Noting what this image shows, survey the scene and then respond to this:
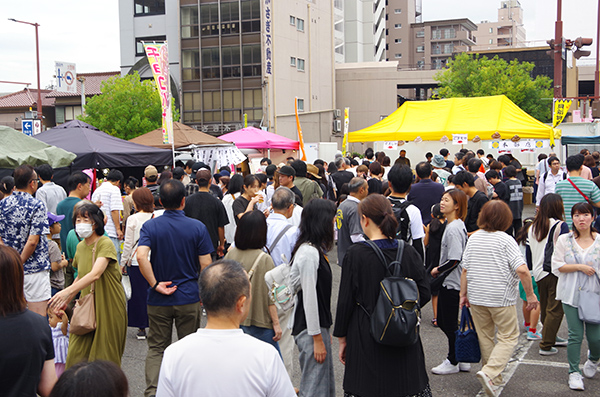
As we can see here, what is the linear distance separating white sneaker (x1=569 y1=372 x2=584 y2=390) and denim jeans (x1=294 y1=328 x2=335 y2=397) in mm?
2409

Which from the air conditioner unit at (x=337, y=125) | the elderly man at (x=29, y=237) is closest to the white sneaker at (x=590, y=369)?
the elderly man at (x=29, y=237)

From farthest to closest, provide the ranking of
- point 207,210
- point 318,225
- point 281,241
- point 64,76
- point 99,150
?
point 64,76 < point 99,150 < point 207,210 < point 281,241 < point 318,225

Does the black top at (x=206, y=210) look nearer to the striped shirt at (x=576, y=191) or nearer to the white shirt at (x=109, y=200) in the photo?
the white shirt at (x=109, y=200)

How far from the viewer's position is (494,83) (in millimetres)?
47281

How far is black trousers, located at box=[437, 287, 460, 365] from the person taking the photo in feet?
17.7

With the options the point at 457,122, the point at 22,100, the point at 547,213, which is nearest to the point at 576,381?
the point at 547,213

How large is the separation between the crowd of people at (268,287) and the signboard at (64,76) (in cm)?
2532

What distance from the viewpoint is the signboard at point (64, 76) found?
30.1 m

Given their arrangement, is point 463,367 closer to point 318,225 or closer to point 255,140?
point 318,225

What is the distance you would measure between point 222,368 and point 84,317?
2680 millimetres

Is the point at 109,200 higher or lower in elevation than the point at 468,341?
higher

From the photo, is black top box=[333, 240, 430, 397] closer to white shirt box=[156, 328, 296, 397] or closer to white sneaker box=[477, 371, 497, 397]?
white shirt box=[156, 328, 296, 397]

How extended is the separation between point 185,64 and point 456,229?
126 feet

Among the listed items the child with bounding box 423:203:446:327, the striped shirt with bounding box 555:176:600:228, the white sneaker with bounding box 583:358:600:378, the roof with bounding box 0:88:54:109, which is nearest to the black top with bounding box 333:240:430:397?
the white sneaker with bounding box 583:358:600:378
